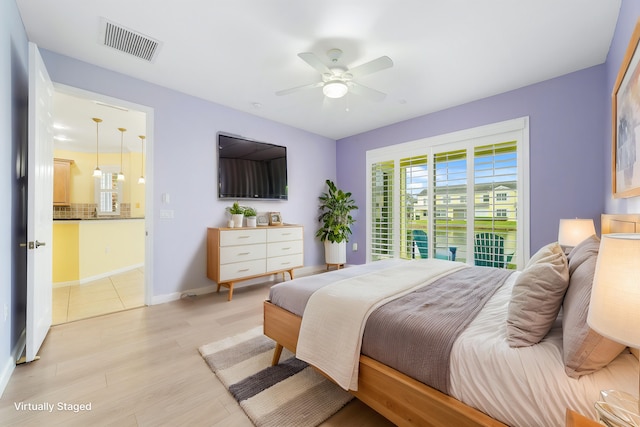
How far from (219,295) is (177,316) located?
738mm

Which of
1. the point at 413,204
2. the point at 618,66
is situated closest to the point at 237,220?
the point at 413,204

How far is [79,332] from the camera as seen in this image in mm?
2441

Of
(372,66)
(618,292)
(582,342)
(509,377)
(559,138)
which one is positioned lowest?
(509,377)

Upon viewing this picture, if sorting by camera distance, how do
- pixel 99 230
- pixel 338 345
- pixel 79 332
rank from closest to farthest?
pixel 338 345 → pixel 79 332 → pixel 99 230

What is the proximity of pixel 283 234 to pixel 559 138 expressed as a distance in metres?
3.49

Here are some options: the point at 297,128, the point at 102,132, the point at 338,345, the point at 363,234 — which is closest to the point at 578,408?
the point at 338,345

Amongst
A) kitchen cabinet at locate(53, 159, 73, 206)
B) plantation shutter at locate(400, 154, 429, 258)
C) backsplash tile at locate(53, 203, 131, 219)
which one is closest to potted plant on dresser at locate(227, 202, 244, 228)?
plantation shutter at locate(400, 154, 429, 258)

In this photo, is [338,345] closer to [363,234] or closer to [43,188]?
[43,188]

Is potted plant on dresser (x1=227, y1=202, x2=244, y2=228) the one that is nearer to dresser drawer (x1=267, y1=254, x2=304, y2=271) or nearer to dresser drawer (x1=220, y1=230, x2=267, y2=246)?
dresser drawer (x1=220, y1=230, x2=267, y2=246)

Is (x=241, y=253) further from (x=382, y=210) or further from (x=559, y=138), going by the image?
(x=559, y=138)

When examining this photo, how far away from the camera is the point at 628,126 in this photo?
169 centimetres

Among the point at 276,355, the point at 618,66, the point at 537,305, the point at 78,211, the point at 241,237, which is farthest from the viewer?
the point at 78,211

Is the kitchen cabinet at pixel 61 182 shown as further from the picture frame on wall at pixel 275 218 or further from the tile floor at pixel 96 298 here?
the picture frame on wall at pixel 275 218

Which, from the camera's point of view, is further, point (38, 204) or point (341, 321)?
point (38, 204)
